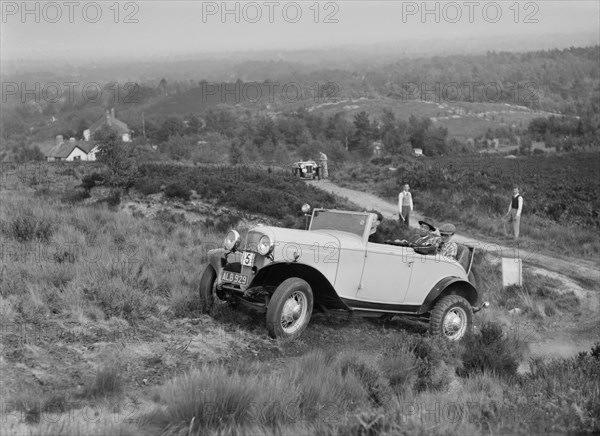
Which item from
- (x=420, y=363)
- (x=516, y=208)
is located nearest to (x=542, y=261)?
(x=516, y=208)

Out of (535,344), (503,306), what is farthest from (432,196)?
(535,344)

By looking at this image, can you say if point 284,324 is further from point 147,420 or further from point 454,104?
point 454,104

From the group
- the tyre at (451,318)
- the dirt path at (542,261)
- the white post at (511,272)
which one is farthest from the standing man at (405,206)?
the tyre at (451,318)

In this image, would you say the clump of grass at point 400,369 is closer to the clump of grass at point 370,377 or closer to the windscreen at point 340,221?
the clump of grass at point 370,377

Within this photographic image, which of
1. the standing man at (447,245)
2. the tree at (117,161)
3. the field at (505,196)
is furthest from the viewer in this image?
the tree at (117,161)

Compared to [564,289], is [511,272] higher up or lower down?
higher up

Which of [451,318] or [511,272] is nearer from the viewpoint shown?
[451,318]

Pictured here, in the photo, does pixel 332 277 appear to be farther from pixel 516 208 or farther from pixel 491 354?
pixel 516 208

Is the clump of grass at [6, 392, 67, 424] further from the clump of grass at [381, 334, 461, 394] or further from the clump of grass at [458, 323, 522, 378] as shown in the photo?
the clump of grass at [458, 323, 522, 378]

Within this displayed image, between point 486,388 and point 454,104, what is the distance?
526ft

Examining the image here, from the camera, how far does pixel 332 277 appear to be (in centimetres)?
841

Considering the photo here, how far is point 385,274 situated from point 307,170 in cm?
3003

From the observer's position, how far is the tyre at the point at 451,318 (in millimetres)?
9070

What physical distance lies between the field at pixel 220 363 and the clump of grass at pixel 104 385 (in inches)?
0.5
